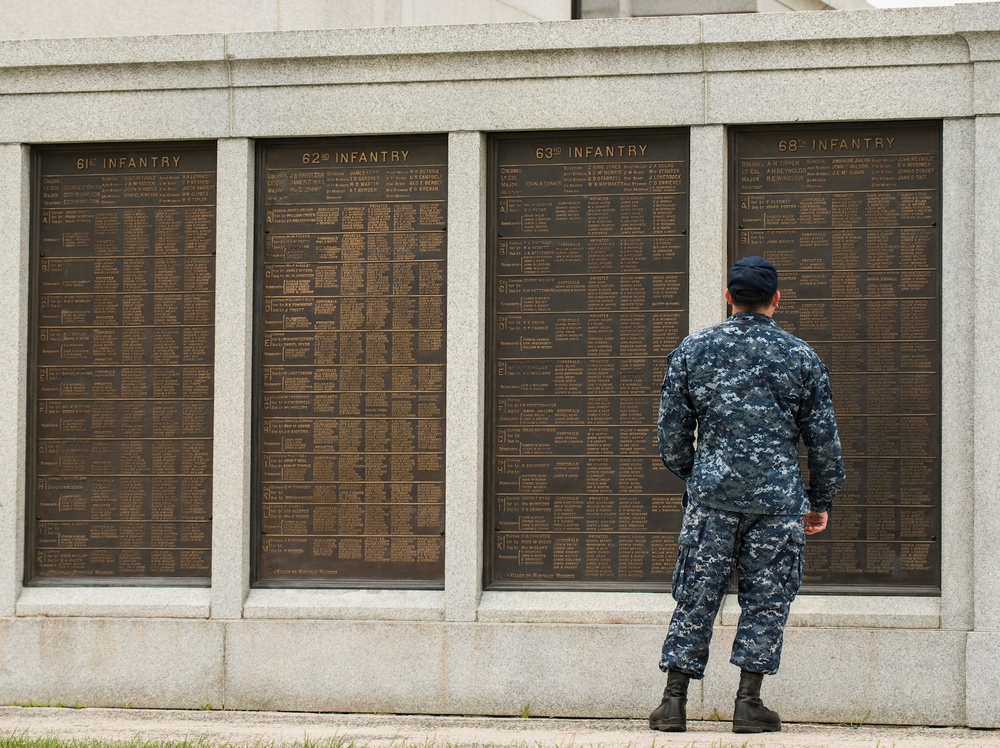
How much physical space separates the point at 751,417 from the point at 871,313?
5.97 feet

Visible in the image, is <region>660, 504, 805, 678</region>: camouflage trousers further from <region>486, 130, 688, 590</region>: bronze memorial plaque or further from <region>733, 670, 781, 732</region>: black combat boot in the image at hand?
<region>486, 130, 688, 590</region>: bronze memorial plaque

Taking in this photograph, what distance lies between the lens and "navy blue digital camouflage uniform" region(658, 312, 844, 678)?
23.0 feet

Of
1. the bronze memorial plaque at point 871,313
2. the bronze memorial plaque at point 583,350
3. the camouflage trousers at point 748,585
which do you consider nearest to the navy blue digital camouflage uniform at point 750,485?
the camouflage trousers at point 748,585

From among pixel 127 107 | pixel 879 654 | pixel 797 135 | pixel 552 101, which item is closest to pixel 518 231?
pixel 552 101

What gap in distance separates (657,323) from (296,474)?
2357 mm

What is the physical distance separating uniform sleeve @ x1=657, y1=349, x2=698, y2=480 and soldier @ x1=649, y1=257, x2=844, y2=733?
0.06 feet

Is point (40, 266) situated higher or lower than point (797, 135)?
lower

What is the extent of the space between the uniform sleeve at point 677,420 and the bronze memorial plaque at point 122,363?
10.3ft

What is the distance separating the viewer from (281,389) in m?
9.01

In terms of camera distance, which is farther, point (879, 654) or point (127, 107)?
point (127, 107)

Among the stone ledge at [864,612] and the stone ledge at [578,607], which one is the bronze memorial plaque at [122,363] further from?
the stone ledge at [864,612]

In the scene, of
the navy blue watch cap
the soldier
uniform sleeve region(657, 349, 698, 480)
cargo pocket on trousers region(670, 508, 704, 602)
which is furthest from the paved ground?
the navy blue watch cap

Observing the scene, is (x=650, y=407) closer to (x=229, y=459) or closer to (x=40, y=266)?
(x=229, y=459)

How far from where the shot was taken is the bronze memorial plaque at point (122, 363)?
9094mm
